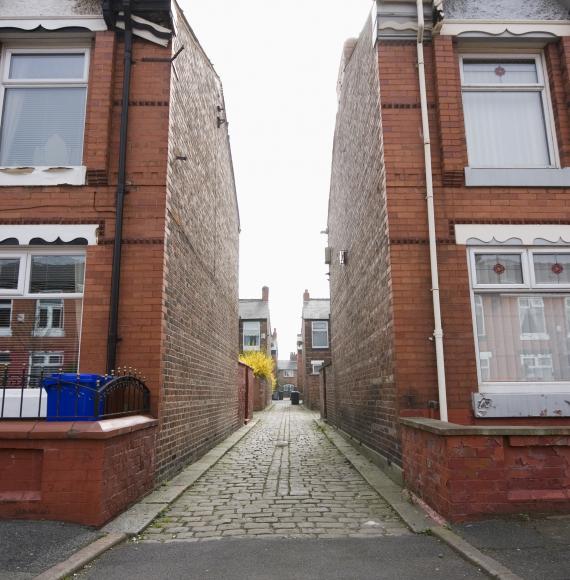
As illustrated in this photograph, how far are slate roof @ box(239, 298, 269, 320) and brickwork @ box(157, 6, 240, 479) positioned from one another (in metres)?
31.6

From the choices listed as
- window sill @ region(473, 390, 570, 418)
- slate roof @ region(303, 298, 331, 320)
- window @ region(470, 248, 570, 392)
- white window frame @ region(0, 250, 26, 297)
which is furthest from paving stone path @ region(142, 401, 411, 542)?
slate roof @ region(303, 298, 331, 320)

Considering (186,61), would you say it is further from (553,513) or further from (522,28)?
(553,513)

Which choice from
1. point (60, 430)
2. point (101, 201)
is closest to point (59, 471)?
point (60, 430)

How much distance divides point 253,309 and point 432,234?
40616 mm

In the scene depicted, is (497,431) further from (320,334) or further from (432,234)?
(320,334)

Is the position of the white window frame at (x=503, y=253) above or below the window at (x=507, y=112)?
below

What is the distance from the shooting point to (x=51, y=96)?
24.8 feet

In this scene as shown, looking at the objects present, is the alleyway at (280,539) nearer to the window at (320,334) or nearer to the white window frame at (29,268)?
the white window frame at (29,268)

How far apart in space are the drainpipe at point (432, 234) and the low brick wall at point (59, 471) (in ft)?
12.9

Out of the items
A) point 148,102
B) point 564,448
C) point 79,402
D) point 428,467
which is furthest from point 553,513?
point 148,102

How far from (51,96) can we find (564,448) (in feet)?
26.2

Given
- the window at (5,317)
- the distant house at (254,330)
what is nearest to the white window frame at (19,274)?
the window at (5,317)

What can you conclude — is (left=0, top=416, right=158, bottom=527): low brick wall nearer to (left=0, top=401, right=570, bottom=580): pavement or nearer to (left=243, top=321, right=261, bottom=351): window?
(left=0, top=401, right=570, bottom=580): pavement

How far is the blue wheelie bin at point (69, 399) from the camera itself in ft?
16.5
